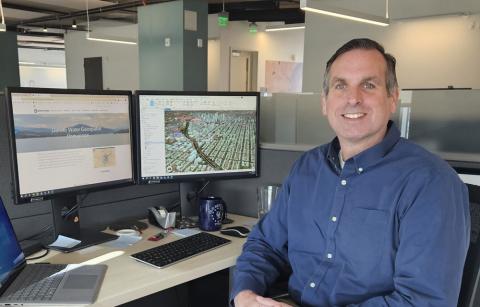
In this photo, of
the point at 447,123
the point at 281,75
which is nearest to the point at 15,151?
the point at 447,123

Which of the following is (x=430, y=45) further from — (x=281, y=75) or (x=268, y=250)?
(x=268, y=250)

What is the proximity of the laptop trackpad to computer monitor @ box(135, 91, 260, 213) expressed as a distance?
546 mm

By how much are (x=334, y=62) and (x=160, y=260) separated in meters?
0.84

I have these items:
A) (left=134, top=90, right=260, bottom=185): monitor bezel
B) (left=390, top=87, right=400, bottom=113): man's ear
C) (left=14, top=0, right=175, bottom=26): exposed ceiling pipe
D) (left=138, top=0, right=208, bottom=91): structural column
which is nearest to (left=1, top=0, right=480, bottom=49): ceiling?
(left=14, top=0, right=175, bottom=26): exposed ceiling pipe

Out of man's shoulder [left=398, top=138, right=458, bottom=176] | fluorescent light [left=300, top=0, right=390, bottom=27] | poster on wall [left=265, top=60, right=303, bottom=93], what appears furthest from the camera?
poster on wall [left=265, top=60, right=303, bottom=93]

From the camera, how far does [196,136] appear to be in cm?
183

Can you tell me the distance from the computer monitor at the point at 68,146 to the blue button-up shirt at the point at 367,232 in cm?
62

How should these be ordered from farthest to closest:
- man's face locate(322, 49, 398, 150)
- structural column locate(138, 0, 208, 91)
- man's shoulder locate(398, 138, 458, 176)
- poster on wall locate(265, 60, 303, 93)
→ poster on wall locate(265, 60, 303, 93) < structural column locate(138, 0, 208, 91) < man's face locate(322, 49, 398, 150) < man's shoulder locate(398, 138, 458, 176)

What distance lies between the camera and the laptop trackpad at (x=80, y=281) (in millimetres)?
1199

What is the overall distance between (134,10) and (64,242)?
7632 millimetres

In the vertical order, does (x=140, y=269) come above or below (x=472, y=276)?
below

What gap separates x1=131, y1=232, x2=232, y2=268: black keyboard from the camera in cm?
140

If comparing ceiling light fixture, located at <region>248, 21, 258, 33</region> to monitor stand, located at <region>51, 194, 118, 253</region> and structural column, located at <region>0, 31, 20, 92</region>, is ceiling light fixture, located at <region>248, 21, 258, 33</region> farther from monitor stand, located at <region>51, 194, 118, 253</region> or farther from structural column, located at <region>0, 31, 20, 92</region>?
monitor stand, located at <region>51, 194, 118, 253</region>

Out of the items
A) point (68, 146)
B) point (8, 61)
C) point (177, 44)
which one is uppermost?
point (177, 44)
